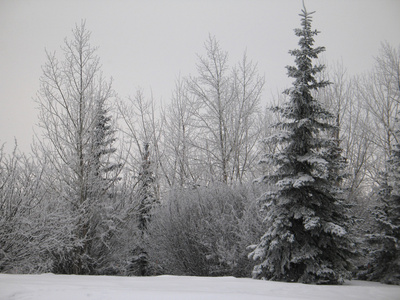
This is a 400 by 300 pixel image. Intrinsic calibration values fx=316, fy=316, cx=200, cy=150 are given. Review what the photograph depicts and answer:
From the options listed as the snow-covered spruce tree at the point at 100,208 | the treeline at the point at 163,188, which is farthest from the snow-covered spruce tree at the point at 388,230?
the snow-covered spruce tree at the point at 100,208

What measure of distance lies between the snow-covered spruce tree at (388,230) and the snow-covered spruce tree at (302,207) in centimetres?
293

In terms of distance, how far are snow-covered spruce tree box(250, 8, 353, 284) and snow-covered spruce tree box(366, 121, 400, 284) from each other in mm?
2934

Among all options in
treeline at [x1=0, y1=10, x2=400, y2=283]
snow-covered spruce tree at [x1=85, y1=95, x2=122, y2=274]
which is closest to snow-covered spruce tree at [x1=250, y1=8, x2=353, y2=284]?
treeline at [x1=0, y1=10, x2=400, y2=283]

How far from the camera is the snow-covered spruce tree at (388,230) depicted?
1034cm

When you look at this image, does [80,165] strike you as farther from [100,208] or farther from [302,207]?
[302,207]

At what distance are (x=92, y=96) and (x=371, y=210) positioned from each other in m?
10.6

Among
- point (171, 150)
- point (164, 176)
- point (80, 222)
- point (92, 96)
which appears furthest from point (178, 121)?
point (80, 222)

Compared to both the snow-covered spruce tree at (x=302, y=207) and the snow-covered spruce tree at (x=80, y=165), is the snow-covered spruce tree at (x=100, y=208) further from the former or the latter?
the snow-covered spruce tree at (x=302, y=207)

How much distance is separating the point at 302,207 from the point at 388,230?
490 cm

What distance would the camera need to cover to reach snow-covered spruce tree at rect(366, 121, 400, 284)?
33.9ft

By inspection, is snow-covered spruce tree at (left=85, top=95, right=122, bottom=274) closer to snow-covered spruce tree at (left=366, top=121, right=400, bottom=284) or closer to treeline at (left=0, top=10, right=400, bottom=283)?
treeline at (left=0, top=10, right=400, bottom=283)

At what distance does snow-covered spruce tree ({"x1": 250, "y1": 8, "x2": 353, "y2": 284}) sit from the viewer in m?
7.70

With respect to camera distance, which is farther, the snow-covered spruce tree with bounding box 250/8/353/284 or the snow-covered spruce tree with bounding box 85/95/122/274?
the snow-covered spruce tree with bounding box 85/95/122/274

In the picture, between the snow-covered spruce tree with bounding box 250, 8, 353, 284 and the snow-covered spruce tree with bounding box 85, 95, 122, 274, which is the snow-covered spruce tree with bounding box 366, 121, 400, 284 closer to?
the snow-covered spruce tree with bounding box 250, 8, 353, 284
